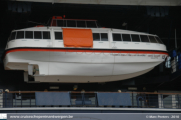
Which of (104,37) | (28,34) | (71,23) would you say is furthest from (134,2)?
Answer: (28,34)

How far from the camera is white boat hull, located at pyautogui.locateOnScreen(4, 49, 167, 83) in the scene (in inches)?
530

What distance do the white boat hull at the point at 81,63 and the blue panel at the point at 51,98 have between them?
4.74ft

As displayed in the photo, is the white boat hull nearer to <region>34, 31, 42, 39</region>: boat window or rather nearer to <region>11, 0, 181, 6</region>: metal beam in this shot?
<region>34, 31, 42, 39</region>: boat window

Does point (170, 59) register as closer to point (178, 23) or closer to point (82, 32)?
point (178, 23)

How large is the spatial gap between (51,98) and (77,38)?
2853 mm

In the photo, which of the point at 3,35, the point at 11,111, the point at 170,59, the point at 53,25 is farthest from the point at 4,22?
the point at 170,59

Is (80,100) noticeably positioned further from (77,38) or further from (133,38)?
(133,38)

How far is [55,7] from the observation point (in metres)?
14.9

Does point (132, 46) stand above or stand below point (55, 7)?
below

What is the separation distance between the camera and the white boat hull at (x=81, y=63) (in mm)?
13461

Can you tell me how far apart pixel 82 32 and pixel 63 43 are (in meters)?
1.00

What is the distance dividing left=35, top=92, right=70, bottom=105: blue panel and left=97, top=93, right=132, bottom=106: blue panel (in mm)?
1260

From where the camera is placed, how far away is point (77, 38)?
45.1 feet

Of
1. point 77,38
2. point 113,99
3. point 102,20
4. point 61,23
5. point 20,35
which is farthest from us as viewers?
point 102,20
